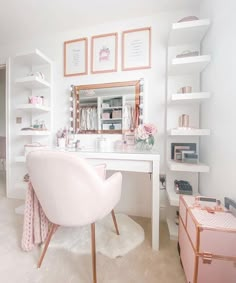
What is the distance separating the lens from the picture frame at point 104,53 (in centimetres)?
185

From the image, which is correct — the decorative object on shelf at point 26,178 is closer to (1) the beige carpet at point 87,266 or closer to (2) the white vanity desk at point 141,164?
(1) the beige carpet at point 87,266

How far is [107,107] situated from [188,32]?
3.47 feet

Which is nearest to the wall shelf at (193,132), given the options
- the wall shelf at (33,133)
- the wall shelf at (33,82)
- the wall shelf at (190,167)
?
the wall shelf at (190,167)

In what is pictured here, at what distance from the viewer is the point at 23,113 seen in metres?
2.20

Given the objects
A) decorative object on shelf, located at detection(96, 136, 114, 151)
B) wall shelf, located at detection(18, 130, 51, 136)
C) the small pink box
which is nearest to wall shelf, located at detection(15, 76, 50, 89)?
wall shelf, located at detection(18, 130, 51, 136)

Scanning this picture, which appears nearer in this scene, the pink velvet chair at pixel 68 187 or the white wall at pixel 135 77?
the pink velvet chair at pixel 68 187

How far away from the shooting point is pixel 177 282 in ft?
3.18

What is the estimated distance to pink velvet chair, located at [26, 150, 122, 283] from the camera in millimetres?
881

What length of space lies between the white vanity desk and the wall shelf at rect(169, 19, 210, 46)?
44.3 inches

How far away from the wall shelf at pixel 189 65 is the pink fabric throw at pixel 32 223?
1.60 metres

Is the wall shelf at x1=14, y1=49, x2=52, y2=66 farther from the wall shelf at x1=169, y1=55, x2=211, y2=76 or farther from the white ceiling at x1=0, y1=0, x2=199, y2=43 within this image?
the wall shelf at x1=169, y1=55, x2=211, y2=76

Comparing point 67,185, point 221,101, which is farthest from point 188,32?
point 67,185

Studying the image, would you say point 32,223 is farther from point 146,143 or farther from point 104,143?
point 146,143

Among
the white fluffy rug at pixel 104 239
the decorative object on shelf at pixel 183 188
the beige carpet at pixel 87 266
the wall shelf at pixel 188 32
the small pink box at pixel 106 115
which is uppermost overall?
the wall shelf at pixel 188 32
